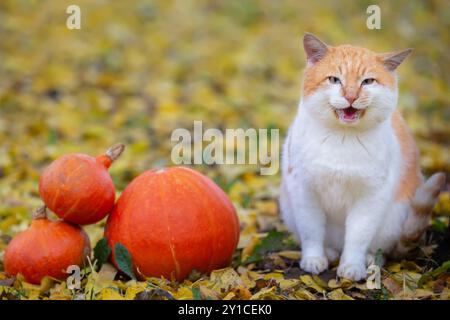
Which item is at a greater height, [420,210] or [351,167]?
[351,167]

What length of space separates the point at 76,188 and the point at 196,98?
3586 mm

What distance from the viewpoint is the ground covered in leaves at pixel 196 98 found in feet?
8.25

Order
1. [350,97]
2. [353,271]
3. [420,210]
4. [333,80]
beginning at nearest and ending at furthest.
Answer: [350,97] → [333,80] → [353,271] → [420,210]

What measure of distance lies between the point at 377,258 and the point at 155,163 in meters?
2.37

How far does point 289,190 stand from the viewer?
2.68 metres

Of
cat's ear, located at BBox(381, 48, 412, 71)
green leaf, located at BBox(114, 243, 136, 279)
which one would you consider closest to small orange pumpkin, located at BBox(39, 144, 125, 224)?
green leaf, located at BBox(114, 243, 136, 279)

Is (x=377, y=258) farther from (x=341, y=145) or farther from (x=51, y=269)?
(x=51, y=269)

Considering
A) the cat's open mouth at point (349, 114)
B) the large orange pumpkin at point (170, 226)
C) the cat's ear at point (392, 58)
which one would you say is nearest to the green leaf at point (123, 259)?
the large orange pumpkin at point (170, 226)

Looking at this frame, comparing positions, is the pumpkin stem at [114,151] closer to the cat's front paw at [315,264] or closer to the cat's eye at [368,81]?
the cat's front paw at [315,264]

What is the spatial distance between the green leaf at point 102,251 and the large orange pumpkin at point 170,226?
1.1 inches

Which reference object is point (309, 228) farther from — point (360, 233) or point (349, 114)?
point (349, 114)

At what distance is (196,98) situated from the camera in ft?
19.7

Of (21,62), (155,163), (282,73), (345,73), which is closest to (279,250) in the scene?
(345,73)

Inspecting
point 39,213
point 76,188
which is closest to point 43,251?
point 39,213
